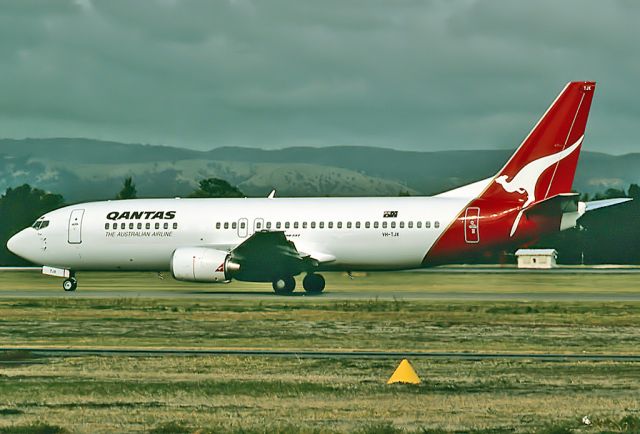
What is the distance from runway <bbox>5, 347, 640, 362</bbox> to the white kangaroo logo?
820 inches

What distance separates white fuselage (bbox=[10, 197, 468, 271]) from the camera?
40.4 metres

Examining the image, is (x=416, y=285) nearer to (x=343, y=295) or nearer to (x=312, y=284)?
(x=312, y=284)

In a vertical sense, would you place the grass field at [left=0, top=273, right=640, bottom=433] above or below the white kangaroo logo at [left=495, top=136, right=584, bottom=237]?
below

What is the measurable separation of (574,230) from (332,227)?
56703 millimetres

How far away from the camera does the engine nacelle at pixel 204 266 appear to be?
3997 centimetres

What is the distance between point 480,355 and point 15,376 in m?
8.20

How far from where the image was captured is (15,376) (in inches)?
643

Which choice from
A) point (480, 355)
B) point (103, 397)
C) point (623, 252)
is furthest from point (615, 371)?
point (623, 252)

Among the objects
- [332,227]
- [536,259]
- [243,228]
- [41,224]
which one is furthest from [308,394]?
[536,259]

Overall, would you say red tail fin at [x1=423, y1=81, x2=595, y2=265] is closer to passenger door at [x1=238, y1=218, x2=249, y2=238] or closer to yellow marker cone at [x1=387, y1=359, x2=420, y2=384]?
passenger door at [x1=238, y1=218, x2=249, y2=238]

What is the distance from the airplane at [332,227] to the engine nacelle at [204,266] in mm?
38

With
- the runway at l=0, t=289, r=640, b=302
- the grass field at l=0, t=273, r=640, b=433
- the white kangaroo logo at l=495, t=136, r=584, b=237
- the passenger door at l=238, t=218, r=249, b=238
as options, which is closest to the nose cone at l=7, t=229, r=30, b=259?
the runway at l=0, t=289, r=640, b=302

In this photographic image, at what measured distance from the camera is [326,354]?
19500 mm

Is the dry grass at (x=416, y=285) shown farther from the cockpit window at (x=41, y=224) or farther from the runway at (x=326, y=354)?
the runway at (x=326, y=354)
